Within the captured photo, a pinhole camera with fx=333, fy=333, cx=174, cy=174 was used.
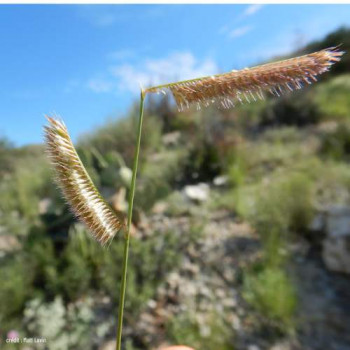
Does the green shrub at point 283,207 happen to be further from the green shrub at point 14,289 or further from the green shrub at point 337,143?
the green shrub at point 14,289

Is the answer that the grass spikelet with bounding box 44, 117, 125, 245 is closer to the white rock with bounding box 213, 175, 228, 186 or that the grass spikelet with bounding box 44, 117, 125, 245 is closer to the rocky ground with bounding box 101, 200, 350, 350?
the rocky ground with bounding box 101, 200, 350, 350

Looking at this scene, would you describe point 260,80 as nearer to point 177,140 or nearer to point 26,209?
point 26,209

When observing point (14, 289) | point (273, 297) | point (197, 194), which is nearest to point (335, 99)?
point (197, 194)

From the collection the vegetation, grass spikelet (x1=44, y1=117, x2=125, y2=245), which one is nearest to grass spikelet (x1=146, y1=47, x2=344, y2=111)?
grass spikelet (x1=44, y1=117, x2=125, y2=245)

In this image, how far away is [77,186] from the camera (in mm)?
578

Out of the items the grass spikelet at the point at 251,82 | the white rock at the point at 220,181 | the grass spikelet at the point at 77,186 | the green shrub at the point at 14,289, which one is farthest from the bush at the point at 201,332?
the white rock at the point at 220,181

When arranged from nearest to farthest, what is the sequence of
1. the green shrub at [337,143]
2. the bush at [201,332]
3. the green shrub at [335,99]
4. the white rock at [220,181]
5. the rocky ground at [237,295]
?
the bush at [201,332], the rocky ground at [237,295], the white rock at [220,181], the green shrub at [337,143], the green shrub at [335,99]

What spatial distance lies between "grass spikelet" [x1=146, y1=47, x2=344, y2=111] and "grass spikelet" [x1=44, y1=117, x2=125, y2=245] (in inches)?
6.6

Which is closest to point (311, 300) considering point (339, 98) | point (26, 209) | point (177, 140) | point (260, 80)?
point (260, 80)

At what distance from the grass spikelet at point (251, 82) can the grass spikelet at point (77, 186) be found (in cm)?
17

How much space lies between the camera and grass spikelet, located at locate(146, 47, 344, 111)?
20.7 inches

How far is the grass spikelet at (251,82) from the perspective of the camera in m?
0.53

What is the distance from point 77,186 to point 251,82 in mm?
340

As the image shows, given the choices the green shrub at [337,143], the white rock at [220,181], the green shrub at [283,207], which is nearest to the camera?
the green shrub at [283,207]
